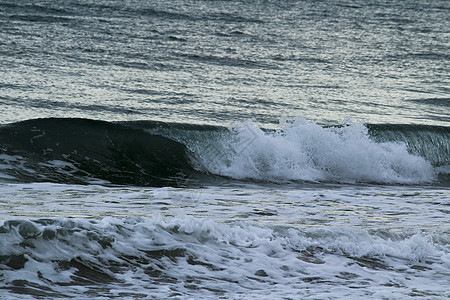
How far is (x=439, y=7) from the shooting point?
3919 cm

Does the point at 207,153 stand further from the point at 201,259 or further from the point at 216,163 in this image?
the point at 201,259

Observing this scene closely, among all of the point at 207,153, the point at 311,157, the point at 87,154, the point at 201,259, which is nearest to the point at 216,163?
the point at 207,153

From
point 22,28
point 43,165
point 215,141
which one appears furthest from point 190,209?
point 22,28

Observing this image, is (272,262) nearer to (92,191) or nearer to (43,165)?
(92,191)

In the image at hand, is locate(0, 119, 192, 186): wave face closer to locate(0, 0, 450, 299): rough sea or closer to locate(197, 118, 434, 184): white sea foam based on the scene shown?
locate(0, 0, 450, 299): rough sea

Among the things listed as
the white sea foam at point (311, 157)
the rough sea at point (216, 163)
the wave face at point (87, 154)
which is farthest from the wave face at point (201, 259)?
the white sea foam at point (311, 157)

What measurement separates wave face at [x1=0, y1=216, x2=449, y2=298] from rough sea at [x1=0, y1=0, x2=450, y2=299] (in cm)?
2

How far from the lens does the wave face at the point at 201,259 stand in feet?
15.8

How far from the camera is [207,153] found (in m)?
10.5

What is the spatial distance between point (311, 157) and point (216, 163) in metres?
1.65

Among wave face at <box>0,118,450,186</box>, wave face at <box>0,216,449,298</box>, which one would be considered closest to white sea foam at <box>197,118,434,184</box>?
wave face at <box>0,118,450,186</box>

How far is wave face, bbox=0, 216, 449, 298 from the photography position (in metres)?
4.80

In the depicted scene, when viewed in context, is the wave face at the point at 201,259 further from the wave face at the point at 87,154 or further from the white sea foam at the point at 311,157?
the white sea foam at the point at 311,157

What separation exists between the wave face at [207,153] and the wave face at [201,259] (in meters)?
3.28
